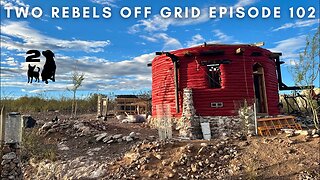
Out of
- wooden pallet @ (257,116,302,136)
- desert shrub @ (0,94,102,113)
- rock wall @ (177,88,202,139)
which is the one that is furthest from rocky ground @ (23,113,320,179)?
desert shrub @ (0,94,102,113)

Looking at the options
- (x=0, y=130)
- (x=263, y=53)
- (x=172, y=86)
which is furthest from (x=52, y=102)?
(x=0, y=130)

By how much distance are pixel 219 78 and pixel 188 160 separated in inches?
302

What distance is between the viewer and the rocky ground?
8.80m

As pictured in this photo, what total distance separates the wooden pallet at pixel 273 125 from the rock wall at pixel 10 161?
379 inches

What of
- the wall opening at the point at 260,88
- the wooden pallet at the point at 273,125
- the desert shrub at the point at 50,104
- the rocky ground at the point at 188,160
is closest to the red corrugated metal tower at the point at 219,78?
the wall opening at the point at 260,88

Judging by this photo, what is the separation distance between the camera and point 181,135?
14.2 meters

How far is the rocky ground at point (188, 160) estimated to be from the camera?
28.9 feet

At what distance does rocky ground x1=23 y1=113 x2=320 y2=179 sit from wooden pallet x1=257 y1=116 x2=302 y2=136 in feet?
4.48

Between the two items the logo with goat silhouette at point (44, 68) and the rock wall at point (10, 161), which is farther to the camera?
the logo with goat silhouette at point (44, 68)

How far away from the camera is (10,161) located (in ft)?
21.9

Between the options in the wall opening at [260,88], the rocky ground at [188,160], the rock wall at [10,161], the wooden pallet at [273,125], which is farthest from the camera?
the wall opening at [260,88]

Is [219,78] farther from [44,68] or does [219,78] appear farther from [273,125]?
[44,68]

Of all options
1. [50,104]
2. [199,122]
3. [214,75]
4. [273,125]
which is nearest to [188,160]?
[199,122]

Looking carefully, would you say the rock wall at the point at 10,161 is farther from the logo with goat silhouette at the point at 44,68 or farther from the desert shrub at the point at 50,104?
the desert shrub at the point at 50,104
